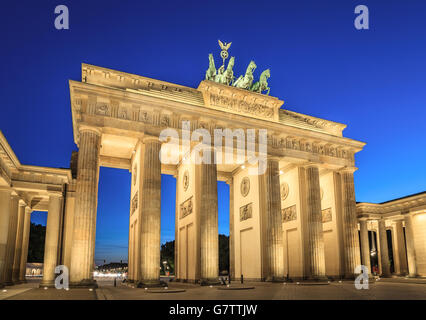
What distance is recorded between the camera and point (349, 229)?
34219mm

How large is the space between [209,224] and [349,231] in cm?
1463

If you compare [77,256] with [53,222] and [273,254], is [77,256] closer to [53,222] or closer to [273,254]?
[53,222]

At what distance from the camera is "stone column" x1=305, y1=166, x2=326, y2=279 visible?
104 ft

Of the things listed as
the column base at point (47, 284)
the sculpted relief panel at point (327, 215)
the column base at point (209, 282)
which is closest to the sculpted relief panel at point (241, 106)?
the sculpted relief panel at point (327, 215)

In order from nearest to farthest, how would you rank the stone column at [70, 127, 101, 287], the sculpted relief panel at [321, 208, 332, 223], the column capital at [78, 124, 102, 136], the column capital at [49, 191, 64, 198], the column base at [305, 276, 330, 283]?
1. the stone column at [70, 127, 101, 287]
2. the column capital at [78, 124, 102, 136]
3. the column capital at [49, 191, 64, 198]
4. the column base at [305, 276, 330, 283]
5. the sculpted relief panel at [321, 208, 332, 223]

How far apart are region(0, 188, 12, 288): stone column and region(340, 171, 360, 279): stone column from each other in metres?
27.7

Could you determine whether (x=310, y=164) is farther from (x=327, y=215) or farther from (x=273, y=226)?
(x=273, y=226)

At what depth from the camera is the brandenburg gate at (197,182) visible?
25.3m

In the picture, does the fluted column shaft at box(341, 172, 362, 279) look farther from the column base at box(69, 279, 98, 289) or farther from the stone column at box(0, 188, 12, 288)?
the stone column at box(0, 188, 12, 288)

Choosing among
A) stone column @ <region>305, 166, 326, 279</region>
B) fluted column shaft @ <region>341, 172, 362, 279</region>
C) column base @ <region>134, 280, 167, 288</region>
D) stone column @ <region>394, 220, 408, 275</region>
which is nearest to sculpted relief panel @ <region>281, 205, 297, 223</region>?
stone column @ <region>305, 166, 326, 279</region>

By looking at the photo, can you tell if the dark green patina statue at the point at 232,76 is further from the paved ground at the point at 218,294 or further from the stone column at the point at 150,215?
the paved ground at the point at 218,294

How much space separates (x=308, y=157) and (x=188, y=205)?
11669mm
